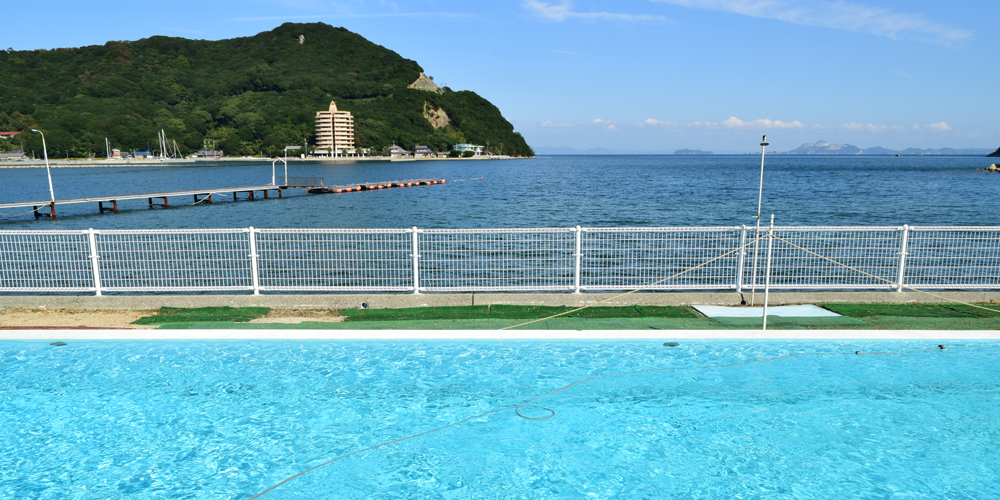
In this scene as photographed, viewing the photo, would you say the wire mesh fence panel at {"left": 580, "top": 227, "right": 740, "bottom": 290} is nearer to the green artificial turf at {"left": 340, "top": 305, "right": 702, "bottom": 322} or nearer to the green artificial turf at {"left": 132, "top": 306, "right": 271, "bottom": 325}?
the green artificial turf at {"left": 340, "top": 305, "right": 702, "bottom": 322}

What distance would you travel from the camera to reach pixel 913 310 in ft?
32.2

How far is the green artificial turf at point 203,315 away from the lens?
9367 millimetres

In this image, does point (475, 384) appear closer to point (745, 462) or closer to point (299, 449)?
point (299, 449)

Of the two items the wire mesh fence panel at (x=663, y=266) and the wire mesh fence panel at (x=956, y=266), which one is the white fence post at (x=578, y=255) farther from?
the wire mesh fence panel at (x=956, y=266)

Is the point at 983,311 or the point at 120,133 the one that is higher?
the point at 120,133

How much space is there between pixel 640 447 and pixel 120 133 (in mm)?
206956

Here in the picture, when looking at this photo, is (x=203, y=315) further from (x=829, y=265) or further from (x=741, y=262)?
(x=829, y=265)

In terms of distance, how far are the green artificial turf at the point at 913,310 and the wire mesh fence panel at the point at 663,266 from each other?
74.2 inches

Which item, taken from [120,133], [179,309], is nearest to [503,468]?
[179,309]

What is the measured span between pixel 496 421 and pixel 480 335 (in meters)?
2.13

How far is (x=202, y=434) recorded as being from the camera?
20.2 feet

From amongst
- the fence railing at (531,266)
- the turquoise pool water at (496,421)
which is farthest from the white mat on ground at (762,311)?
the turquoise pool water at (496,421)

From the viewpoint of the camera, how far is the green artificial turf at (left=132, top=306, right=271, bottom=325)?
369 inches

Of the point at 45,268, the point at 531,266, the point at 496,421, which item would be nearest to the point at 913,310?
the point at 496,421
